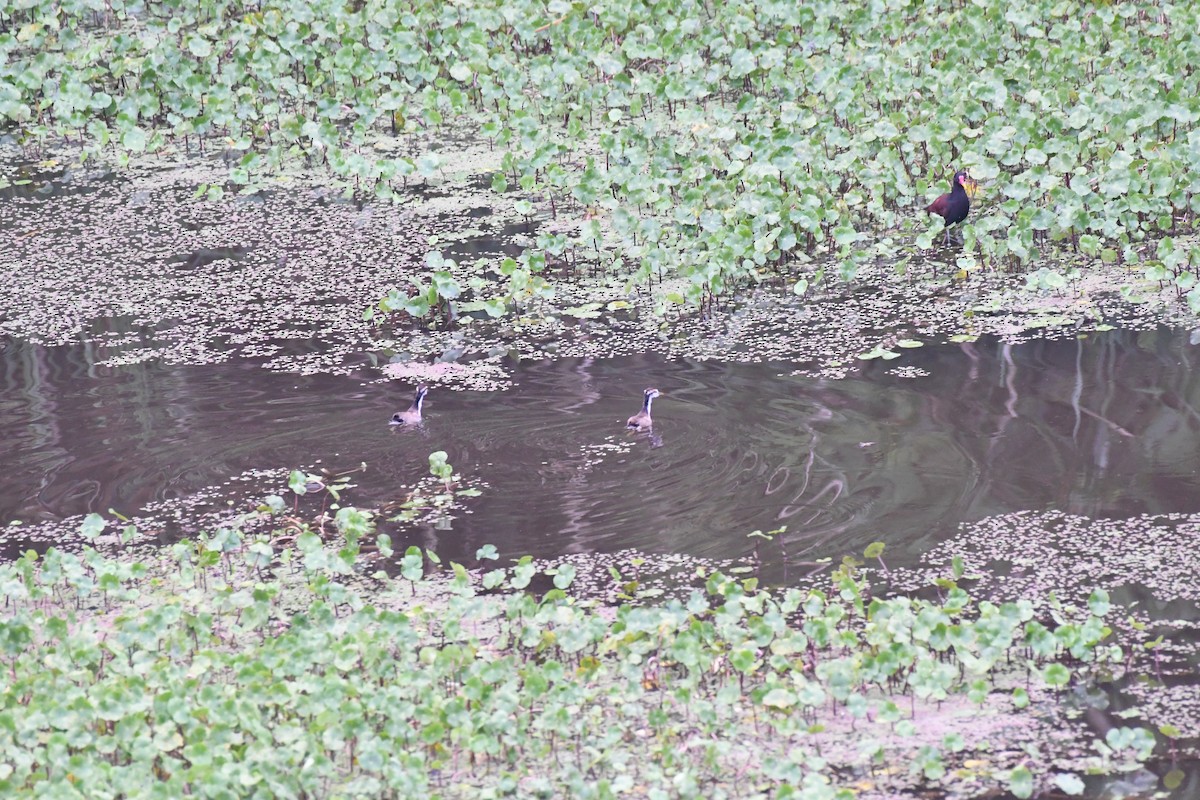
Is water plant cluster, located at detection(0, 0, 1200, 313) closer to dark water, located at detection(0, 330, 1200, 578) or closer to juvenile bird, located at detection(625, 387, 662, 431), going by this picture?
dark water, located at detection(0, 330, 1200, 578)

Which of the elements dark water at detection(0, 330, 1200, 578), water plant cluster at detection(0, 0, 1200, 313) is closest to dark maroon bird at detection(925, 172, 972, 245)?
water plant cluster at detection(0, 0, 1200, 313)

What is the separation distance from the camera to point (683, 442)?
17.7ft

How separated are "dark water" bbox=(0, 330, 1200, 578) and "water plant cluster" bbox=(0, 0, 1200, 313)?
72cm

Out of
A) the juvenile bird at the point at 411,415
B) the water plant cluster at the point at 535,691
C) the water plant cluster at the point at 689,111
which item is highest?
the water plant cluster at the point at 689,111

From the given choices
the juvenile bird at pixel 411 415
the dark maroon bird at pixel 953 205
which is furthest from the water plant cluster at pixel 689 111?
the juvenile bird at pixel 411 415

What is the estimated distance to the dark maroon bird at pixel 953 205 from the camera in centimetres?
686

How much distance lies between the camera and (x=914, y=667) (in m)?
3.97

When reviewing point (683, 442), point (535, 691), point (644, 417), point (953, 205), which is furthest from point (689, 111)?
point (535, 691)

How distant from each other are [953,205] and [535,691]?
3.69 metres

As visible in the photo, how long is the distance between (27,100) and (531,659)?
5942mm

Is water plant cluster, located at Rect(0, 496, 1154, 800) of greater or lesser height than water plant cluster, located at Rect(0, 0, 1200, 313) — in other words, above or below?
below

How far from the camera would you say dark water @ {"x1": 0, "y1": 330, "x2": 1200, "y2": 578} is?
4891 millimetres

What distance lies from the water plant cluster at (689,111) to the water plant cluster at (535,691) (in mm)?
2452

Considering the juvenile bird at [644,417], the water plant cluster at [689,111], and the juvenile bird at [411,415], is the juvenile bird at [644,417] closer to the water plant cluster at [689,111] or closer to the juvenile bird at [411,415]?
the juvenile bird at [411,415]
